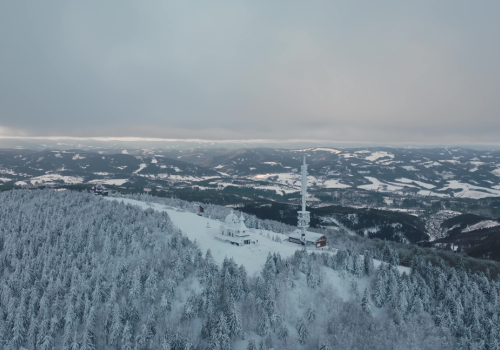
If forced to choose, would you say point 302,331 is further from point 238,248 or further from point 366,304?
point 238,248

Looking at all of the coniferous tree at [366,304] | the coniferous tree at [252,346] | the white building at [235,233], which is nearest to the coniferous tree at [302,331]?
the coniferous tree at [252,346]

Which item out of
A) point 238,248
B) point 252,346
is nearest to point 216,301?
point 252,346

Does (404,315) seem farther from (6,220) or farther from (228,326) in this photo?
(6,220)

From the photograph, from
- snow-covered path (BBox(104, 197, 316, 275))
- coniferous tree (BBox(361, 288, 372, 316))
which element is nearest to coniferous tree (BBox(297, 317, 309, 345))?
coniferous tree (BBox(361, 288, 372, 316))

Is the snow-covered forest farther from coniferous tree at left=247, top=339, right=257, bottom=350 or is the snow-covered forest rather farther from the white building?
the white building

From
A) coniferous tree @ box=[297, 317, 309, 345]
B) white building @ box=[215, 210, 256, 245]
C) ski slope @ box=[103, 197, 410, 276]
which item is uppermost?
white building @ box=[215, 210, 256, 245]

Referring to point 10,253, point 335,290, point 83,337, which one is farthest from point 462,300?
point 10,253
